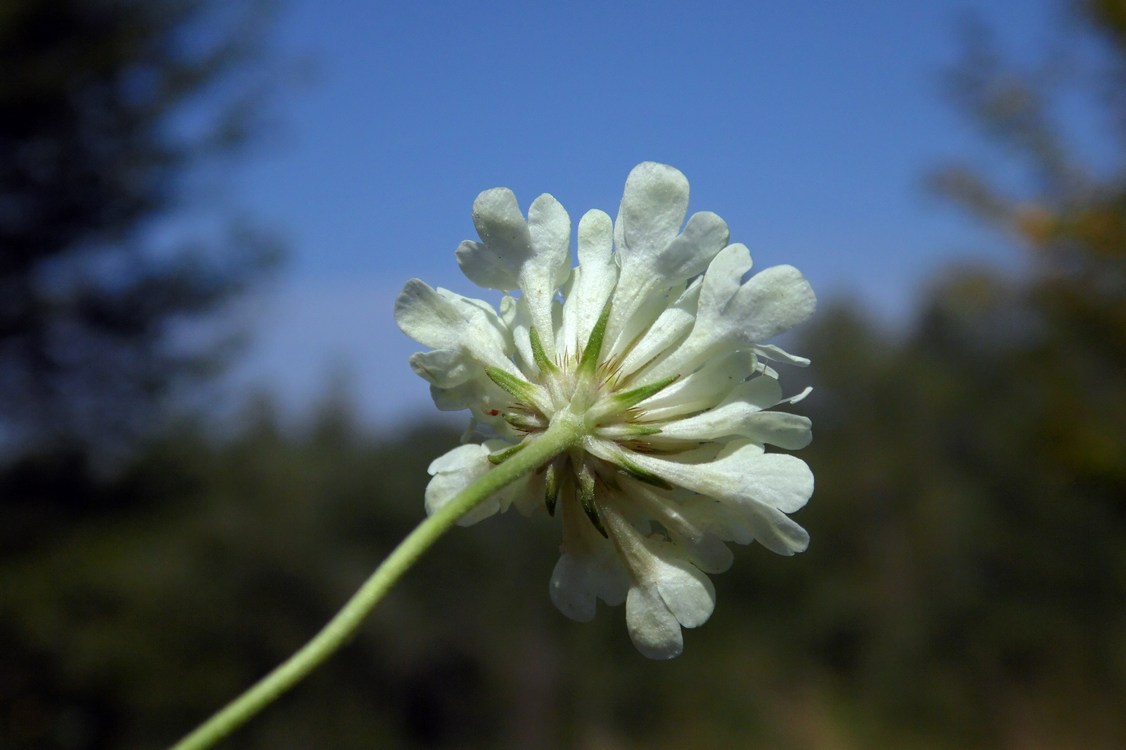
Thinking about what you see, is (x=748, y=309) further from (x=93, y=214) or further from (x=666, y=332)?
(x=93, y=214)

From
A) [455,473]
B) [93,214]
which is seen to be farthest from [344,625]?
[93,214]

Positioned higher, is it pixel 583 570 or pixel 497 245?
pixel 497 245

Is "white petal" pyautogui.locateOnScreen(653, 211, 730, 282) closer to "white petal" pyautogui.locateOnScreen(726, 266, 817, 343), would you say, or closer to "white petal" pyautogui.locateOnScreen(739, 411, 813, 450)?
"white petal" pyautogui.locateOnScreen(726, 266, 817, 343)

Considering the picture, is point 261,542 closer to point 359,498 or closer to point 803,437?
point 359,498

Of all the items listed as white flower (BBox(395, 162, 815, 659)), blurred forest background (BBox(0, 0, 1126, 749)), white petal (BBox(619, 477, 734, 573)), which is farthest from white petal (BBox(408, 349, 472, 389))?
blurred forest background (BBox(0, 0, 1126, 749))

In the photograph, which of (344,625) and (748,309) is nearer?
(344,625)

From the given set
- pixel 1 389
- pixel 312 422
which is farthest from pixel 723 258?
pixel 312 422

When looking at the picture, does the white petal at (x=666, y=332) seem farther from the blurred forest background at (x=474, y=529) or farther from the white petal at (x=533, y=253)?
the blurred forest background at (x=474, y=529)
